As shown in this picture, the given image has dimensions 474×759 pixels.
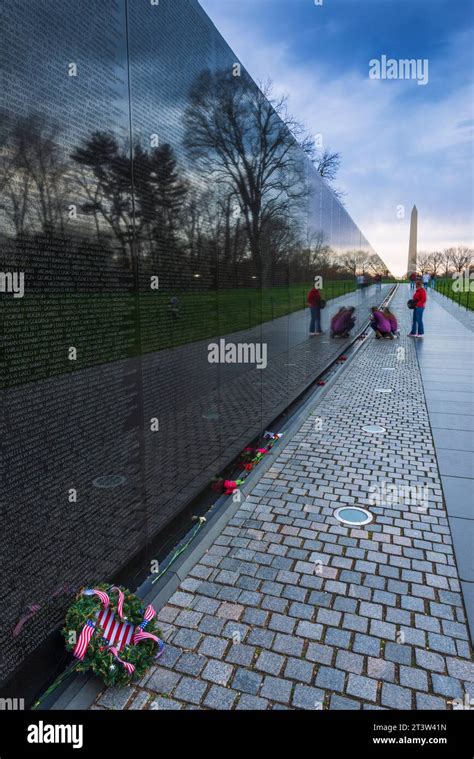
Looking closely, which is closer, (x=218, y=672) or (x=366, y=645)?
(x=218, y=672)

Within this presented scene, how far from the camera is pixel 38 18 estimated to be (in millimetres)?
2807

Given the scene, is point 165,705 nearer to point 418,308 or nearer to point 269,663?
point 269,663

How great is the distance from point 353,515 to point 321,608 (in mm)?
1547

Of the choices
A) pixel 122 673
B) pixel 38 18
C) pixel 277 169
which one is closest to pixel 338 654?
pixel 122 673

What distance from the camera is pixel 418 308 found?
18.3m

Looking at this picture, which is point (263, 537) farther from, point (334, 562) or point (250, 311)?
point (250, 311)

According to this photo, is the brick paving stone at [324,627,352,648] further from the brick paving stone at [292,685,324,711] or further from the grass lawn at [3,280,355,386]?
the grass lawn at [3,280,355,386]

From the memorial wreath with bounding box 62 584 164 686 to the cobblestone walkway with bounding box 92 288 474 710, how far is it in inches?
4.9

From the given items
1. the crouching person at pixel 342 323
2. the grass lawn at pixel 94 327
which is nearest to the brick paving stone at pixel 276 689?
the grass lawn at pixel 94 327

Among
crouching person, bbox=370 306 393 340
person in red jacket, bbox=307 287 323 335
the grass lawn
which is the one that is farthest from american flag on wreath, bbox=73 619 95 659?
crouching person, bbox=370 306 393 340

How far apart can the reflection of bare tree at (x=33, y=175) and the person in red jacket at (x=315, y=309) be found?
10.5m

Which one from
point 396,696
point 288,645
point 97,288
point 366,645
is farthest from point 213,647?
point 97,288

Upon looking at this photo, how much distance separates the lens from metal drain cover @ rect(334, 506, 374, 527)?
196 inches
